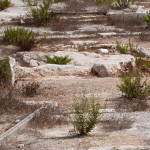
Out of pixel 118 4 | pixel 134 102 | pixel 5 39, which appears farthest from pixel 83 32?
pixel 134 102

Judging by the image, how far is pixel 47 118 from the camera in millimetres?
6816

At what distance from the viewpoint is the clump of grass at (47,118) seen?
6.70 m

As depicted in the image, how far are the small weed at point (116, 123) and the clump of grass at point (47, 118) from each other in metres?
0.54

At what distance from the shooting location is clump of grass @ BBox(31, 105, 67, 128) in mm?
6703

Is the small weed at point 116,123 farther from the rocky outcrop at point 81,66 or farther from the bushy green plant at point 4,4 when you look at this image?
the bushy green plant at point 4,4

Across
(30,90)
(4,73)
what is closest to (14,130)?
(30,90)

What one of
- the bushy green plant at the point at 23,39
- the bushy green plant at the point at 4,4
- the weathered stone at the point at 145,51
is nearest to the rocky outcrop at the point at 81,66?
the bushy green plant at the point at 23,39

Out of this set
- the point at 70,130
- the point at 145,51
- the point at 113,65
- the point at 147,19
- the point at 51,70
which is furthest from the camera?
the point at 147,19

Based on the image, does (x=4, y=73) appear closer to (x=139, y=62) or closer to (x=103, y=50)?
(x=139, y=62)

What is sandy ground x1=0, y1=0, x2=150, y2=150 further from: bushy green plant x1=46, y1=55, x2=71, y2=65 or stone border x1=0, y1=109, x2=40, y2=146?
bushy green plant x1=46, y1=55, x2=71, y2=65

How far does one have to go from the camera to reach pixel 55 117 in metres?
6.91

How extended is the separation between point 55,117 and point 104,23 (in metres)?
11.1

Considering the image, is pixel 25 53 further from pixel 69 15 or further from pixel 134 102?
pixel 69 15

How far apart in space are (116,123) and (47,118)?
89cm
